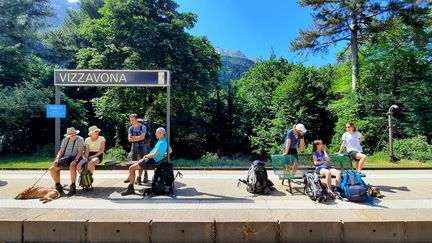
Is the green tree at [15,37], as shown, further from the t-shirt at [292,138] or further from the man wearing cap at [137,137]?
the t-shirt at [292,138]

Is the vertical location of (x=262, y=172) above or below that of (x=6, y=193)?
above

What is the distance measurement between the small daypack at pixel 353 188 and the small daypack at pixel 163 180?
3.41m

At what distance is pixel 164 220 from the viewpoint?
5.01 m

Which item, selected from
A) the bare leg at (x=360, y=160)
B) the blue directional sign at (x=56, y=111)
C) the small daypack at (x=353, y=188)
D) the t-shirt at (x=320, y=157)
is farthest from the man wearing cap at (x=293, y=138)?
the blue directional sign at (x=56, y=111)

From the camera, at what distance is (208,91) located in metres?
19.4

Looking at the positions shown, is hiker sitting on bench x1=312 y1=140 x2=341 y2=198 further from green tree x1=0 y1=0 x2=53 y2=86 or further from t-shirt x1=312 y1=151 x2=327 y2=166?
green tree x1=0 y1=0 x2=53 y2=86

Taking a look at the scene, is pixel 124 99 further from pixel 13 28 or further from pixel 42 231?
pixel 42 231

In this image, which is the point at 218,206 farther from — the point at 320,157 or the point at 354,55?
the point at 354,55

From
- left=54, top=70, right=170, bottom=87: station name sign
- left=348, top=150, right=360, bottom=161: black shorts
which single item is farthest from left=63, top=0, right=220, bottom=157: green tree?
left=348, top=150, right=360, bottom=161: black shorts

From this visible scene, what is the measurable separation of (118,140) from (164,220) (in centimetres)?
1765

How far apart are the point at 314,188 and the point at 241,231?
7.17 ft

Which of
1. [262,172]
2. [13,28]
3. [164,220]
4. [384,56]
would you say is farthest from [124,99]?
[384,56]

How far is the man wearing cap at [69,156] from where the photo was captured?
699 cm

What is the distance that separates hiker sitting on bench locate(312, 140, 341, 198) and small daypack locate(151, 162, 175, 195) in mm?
3090
